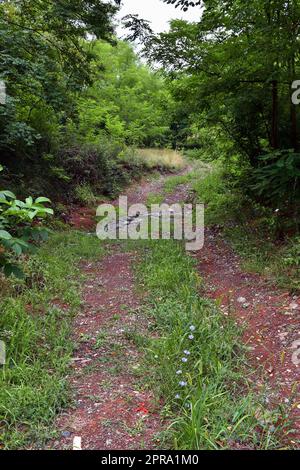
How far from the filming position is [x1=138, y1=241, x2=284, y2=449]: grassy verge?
2.44 metres

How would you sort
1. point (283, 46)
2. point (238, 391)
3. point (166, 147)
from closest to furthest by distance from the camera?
point (238, 391), point (283, 46), point (166, 147)

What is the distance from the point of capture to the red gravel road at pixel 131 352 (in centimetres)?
262

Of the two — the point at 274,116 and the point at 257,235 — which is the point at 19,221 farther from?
the point at 274,116

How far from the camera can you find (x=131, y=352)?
3.60 m

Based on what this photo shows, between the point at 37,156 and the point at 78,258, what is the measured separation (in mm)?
3605

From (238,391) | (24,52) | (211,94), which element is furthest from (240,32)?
(238,391)

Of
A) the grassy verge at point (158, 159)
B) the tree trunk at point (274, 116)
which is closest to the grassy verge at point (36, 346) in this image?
the tree trunk at point (274, 116)

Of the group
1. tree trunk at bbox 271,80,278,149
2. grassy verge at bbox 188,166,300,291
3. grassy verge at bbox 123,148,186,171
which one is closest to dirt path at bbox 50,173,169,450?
grassy verge at bbox 188,166,300,291

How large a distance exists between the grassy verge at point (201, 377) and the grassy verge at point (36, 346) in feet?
2.75

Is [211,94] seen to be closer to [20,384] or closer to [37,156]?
[37,156]

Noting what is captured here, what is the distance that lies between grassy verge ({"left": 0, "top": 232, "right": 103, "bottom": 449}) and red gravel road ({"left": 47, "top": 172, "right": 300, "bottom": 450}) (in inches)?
5.6

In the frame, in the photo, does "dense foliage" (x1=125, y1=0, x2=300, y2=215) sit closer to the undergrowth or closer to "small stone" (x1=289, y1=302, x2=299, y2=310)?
the undergrowth

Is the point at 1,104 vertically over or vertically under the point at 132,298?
over
